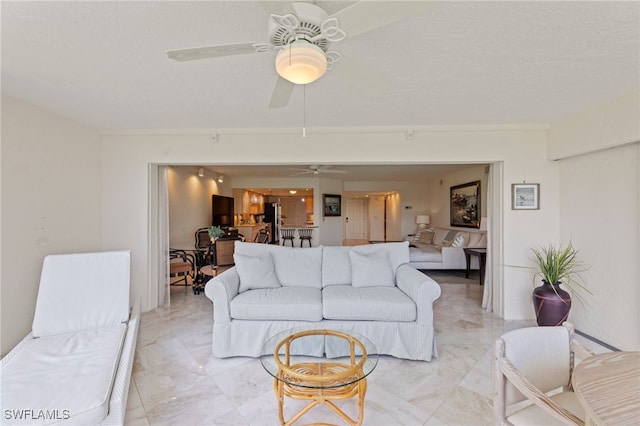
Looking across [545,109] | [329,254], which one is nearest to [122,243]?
Result: [329,254]

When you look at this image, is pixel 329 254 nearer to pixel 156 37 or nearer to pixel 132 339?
pixel 132 339

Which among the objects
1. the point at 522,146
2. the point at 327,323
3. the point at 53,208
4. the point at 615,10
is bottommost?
the point at 327,323

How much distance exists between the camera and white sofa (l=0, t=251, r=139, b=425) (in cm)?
135

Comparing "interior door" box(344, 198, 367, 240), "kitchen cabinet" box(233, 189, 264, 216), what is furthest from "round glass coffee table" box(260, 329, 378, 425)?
"interior door" box(344, 198, 367, 240)

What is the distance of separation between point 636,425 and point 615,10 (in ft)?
6.05

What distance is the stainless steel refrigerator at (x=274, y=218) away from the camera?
33.1 ft

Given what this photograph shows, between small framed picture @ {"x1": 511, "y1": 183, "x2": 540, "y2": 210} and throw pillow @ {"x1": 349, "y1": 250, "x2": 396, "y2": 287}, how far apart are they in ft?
5.90

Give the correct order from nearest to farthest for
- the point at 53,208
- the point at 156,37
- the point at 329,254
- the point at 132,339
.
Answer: the point at 156,37, the point at 132,339, the point at 53,208, the point at 329,254

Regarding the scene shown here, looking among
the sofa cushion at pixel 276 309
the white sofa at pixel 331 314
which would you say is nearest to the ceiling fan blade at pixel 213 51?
the white sofa at pixel 331 314

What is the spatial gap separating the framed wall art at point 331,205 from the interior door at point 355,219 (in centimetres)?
279

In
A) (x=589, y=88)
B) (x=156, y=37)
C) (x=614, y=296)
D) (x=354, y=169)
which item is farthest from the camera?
(x=354, y=169)

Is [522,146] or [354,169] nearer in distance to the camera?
[522,146]

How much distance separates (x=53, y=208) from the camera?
288cm

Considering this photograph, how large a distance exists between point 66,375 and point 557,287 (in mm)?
4071
